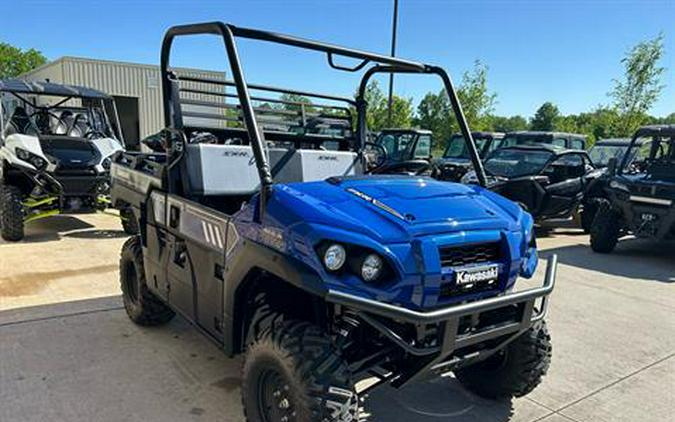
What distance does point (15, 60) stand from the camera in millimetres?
51219

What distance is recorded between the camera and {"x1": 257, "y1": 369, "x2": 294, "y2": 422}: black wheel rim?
2.12 m

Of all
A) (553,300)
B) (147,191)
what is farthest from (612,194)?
(147,191)

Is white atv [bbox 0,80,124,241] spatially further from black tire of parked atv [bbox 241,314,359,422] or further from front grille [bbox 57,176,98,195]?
black tire of parked atv [bbox 241,314,359,422]

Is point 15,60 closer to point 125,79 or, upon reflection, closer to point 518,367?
point 125,79

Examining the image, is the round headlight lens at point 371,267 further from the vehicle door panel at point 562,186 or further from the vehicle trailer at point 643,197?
the vehicle door panel at point 562,186

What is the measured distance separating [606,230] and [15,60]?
58.9 meters

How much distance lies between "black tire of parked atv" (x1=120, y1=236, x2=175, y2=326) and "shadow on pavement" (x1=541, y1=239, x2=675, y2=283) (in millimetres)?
4693

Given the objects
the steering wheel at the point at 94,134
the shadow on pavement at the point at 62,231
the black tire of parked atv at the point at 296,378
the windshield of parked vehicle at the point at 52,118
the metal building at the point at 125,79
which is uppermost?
the metal building at the point at 125,79

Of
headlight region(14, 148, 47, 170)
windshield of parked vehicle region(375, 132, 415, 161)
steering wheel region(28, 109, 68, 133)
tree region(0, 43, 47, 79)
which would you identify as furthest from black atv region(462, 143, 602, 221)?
tree region(0, 43, 47, 79)

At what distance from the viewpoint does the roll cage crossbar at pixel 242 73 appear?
2.20 m

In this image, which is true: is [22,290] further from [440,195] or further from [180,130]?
[440,195]

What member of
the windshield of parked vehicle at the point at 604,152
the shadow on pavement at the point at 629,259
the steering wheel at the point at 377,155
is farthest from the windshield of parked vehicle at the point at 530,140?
the steering wheel at the point at 377,155

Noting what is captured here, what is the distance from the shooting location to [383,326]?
6.24 feet

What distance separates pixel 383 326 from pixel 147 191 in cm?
215
